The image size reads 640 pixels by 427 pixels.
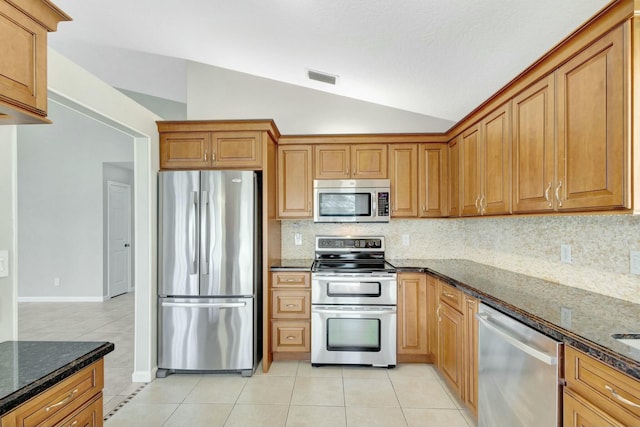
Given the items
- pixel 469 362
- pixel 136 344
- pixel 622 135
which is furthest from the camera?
pixel 136 344

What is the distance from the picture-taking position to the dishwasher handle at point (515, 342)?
1267 mm

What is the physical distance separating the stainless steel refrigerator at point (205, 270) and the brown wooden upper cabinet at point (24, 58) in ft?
4.95

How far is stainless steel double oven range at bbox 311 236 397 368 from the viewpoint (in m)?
2.83

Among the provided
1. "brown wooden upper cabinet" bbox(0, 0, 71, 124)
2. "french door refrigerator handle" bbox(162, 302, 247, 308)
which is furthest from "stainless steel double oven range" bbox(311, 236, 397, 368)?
"brown wooden upper cabinet" bbox(0, 0, 71, 124)

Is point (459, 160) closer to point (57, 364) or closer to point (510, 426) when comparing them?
point (510, 426)

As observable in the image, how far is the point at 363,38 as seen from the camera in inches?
90.0

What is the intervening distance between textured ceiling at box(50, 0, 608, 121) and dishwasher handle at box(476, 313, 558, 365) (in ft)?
5.44

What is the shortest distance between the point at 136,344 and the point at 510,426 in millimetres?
2768

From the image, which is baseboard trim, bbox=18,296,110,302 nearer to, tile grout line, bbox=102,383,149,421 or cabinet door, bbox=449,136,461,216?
tile grout line, bbox=102,383,149,421

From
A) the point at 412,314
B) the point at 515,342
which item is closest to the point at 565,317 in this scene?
the point at 515,342

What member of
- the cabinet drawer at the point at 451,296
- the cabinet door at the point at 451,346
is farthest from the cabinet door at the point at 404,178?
the cabinet door at the point at 451,346

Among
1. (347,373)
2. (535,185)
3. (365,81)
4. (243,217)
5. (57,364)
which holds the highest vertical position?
(365,81)

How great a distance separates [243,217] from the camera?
271cm

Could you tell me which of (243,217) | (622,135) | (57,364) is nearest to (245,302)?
(243,217)
